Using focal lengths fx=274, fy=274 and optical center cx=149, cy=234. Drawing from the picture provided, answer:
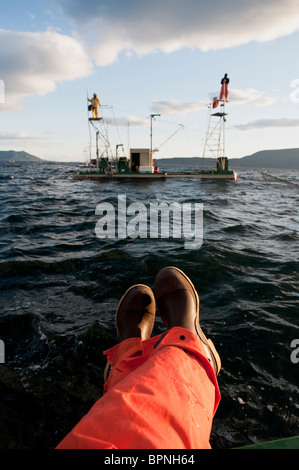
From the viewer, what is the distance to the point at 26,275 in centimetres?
395

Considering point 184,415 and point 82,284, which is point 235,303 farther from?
point 184,415

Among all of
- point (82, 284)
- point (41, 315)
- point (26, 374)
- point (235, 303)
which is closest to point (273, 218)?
point (235, 303)

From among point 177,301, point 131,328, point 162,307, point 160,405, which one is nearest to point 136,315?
point 131,328

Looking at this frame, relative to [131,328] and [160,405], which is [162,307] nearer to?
[131,328]

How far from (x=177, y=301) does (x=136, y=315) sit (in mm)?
421

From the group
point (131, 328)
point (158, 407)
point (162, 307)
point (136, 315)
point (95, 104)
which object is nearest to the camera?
point (158, 407)

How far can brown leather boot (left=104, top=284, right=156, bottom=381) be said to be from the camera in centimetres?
251

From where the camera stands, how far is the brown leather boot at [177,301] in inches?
91.8

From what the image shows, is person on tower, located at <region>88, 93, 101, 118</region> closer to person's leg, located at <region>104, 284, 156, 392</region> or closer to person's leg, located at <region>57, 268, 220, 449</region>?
person's leg, located at <region>104, 284, 156, 392</region>

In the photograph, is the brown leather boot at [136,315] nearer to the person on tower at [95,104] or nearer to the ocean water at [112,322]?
the ocean water at [112,322]

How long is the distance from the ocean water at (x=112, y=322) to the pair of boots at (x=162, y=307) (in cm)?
22

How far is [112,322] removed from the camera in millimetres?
2873

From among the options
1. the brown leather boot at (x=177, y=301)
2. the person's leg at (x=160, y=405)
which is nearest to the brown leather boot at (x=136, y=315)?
the brown leather boot at (x=177, y=301)
